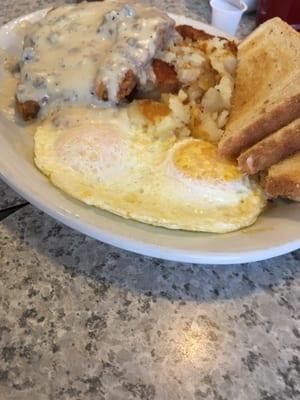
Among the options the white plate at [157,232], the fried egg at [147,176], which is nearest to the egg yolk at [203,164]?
the fried egg at [147,176]

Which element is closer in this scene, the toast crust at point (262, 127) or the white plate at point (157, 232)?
the white plate at point (157, 232)

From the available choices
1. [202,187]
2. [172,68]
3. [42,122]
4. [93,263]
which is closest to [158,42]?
[172,68]

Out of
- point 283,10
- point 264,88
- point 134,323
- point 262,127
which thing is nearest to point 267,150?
point 262,127

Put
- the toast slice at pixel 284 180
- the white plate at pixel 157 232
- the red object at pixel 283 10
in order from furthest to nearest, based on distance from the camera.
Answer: the red object at pixel 283 10
the toast slice at pixel 284 180
the white plate at pixel 157 232

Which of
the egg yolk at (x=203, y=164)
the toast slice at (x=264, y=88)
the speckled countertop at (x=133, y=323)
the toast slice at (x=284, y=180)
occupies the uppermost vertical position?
the toast slice at (x=264, y=88)

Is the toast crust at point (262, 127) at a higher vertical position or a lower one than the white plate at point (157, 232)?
higher

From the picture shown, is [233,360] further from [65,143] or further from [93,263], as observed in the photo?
[65,143]

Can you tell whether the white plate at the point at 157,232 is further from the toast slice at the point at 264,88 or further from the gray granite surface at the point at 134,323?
the toast slice at the point at 264,88
